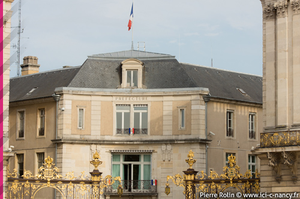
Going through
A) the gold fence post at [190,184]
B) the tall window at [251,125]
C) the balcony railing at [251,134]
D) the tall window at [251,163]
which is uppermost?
the tall window at [251,125]

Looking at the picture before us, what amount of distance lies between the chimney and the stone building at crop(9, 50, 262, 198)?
6674 mm

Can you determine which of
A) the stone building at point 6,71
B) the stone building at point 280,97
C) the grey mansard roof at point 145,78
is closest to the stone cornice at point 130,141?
the grey mansard roof at point 145,78

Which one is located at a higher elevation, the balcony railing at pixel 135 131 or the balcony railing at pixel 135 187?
the balcony railing at pixel 135 131

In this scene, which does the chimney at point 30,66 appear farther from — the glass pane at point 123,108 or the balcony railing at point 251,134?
the balcony railing at point 251,134

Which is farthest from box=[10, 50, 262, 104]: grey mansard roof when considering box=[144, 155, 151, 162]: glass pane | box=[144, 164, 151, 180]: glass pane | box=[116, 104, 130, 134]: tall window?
box=[144, 164, 151, 180]: glass pane

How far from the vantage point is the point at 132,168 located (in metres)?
41.7

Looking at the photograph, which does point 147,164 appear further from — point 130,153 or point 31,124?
point 31,124

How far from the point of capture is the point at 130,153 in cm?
4162

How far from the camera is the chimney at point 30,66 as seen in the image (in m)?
50.8

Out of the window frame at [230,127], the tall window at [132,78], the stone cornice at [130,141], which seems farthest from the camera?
the window frame at [230,127]

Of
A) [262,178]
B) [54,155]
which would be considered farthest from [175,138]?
[262,178]

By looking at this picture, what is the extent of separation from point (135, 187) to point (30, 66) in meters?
14.6

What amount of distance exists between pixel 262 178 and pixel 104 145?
56.1ft

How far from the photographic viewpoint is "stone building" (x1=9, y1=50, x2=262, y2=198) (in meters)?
40.9
